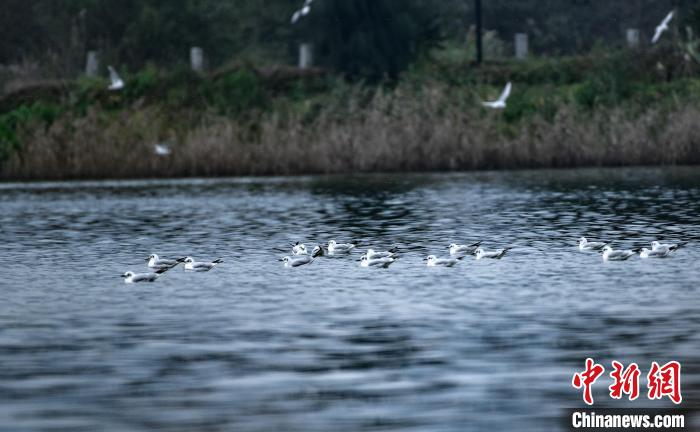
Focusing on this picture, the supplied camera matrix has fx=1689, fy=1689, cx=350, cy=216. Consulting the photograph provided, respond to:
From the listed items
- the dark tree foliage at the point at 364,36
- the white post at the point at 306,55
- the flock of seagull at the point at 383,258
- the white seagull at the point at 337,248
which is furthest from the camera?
the white post at the point at 306,55

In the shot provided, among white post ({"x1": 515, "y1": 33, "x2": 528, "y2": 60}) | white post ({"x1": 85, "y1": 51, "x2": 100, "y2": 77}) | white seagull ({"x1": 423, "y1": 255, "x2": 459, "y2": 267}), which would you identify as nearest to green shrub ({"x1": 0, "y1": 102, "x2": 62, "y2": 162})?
white post ({"x1": 85, "y1": 51, "x2": 100, "y2": 77})

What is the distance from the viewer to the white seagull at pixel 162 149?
36906 mm

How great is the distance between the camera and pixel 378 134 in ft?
124

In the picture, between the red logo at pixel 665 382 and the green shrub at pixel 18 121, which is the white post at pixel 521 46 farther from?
the red logo at pixel 665 382

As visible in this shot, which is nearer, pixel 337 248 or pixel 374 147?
pixel 337 248

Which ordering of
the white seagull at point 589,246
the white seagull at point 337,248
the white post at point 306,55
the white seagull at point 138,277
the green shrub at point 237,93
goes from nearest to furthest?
the white seagull at point 138,277 → the white seagull at point 589,246 → the white seagull at point 337,248 → the green shrub at point 237,93 → the white post at point 306,55

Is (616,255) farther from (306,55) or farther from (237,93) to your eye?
(306,55)

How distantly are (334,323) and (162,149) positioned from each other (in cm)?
2407

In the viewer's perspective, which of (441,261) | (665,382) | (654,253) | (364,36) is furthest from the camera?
(364,36)

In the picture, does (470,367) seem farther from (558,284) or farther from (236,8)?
(236,8)

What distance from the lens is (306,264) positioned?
18.1 m

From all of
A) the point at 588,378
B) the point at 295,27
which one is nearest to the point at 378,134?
the point at 588,378

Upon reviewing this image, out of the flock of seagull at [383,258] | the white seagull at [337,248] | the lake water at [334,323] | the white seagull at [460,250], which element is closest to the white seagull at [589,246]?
the flock of seagull at [383,258]

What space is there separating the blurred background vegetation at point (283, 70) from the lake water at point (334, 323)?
15667 millimetres
